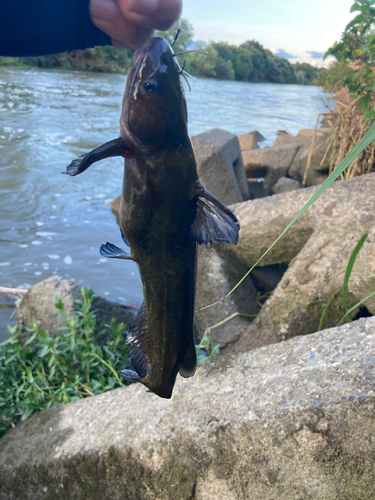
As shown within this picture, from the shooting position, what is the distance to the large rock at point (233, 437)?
160 centimetres

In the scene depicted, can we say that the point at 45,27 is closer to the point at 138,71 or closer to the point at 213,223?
the point at 138,71

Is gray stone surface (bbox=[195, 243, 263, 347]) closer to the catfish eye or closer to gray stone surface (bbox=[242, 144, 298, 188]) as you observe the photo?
the catfish eye

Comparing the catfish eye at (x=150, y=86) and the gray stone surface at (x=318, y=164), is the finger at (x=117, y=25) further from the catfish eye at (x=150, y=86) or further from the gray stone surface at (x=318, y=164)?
the gray stone surface at (x=318, y=164)

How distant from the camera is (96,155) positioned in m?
1.01

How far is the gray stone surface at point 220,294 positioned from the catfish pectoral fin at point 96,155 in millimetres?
2591

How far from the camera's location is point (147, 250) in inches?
44.9

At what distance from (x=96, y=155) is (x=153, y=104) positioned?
0.20m

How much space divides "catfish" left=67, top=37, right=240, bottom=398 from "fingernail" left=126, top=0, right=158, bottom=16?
15 centimetres

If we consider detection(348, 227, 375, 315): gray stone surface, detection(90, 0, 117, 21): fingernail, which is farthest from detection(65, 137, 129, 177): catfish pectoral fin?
detection(348, 227, 375, 315): gray stone surface

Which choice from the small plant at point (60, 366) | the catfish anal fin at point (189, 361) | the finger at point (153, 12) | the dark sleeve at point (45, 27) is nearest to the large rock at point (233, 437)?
the small plant at point (60, 366)

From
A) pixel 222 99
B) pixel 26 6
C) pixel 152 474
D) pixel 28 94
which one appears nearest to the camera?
pixel 26 6

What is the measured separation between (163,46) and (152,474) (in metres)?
1.71

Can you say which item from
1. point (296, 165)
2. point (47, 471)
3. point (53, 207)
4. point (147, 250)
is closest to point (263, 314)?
point (47, 471)

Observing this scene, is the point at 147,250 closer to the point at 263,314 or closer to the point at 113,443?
the point at 113,443
